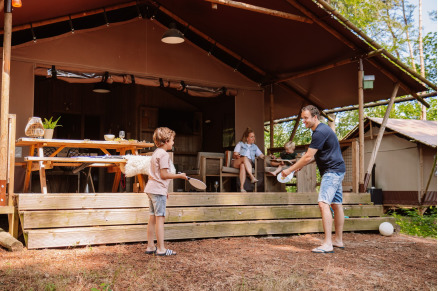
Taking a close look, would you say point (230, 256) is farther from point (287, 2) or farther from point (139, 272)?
point (287, 2)

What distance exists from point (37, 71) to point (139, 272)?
5266 mm

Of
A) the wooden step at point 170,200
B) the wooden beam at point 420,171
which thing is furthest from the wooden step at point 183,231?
the wooden beam at point 420,171

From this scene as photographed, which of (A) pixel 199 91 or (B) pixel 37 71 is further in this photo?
(A) pixel 199 91

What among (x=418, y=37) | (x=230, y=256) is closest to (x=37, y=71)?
(x=230, y=256)

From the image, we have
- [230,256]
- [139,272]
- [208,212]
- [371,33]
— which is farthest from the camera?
[371,33]

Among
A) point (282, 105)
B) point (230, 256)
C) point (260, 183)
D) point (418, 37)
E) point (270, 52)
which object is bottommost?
point (230, 256)

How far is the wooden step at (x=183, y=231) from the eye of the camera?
14.5ft

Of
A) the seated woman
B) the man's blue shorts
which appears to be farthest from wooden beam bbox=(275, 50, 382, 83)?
the man's blue shorts

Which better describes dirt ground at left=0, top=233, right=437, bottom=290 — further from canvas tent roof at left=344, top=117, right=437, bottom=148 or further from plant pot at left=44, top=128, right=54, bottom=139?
canvas tent roof at left=344, top=117, right=437, bottom=148

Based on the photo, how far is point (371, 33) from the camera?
75.1 feet

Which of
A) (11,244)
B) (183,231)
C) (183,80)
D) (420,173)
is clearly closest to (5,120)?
(11,244)

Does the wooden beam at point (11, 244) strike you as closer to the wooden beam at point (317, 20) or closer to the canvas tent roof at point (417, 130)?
the wooden beam at point (317, 20)

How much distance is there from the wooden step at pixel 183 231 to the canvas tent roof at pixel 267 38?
9.87 feet

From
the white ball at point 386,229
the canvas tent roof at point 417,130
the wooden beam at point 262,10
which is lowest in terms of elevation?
the white ball at point 386,229
